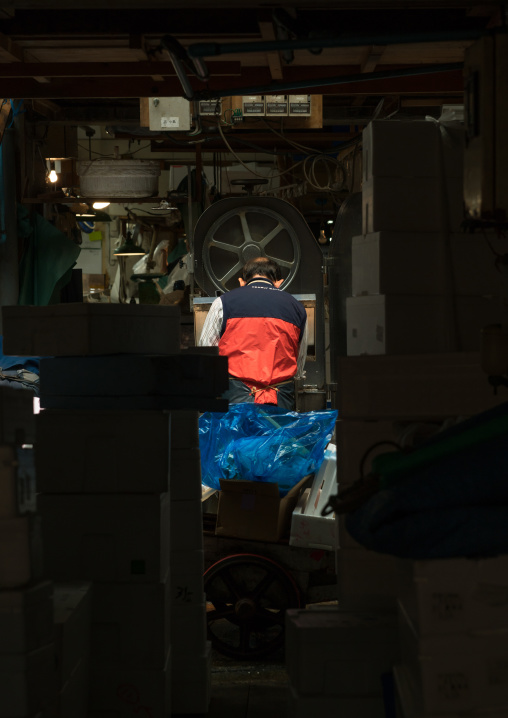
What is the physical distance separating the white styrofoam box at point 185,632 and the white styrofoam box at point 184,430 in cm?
77

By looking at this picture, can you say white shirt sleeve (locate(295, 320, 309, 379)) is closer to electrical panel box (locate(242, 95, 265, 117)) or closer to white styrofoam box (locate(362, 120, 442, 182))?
electrical panel box (locate(242, 95, 265, 117))

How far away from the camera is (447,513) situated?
2197 mm

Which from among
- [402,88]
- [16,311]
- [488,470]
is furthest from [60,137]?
[488,470]

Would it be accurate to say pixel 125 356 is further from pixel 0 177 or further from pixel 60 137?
pixel 60 137

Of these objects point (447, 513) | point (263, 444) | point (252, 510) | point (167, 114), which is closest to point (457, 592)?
point (447, 513)

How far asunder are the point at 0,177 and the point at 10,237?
56cm

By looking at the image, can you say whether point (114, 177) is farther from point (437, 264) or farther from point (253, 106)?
point (437, 264)

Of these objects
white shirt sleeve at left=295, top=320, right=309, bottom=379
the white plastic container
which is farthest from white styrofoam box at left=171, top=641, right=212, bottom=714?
the white plastic container

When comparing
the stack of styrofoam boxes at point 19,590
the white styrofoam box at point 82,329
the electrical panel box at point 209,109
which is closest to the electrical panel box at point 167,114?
the electrical panel box at point 209,109

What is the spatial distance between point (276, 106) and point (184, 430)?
10.1ft

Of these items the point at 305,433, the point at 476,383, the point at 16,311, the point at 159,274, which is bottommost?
the point at 305,433

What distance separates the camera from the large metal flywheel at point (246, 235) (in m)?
7.21

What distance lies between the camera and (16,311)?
3.57 metres

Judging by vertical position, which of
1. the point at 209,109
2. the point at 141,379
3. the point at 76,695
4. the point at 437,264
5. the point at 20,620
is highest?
the point at 209,109
